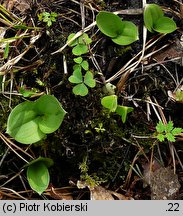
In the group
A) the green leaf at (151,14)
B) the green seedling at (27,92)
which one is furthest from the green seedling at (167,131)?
the green seedling at (27,92)

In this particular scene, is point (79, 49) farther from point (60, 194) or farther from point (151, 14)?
point (60, 194)

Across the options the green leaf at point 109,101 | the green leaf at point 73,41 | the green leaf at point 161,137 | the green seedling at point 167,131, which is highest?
the green leaf at point 73,41

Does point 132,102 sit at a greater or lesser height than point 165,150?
Answer: greater

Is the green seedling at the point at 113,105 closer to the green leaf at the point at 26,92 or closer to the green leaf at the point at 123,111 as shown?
the green leaf at the point at 123,111
